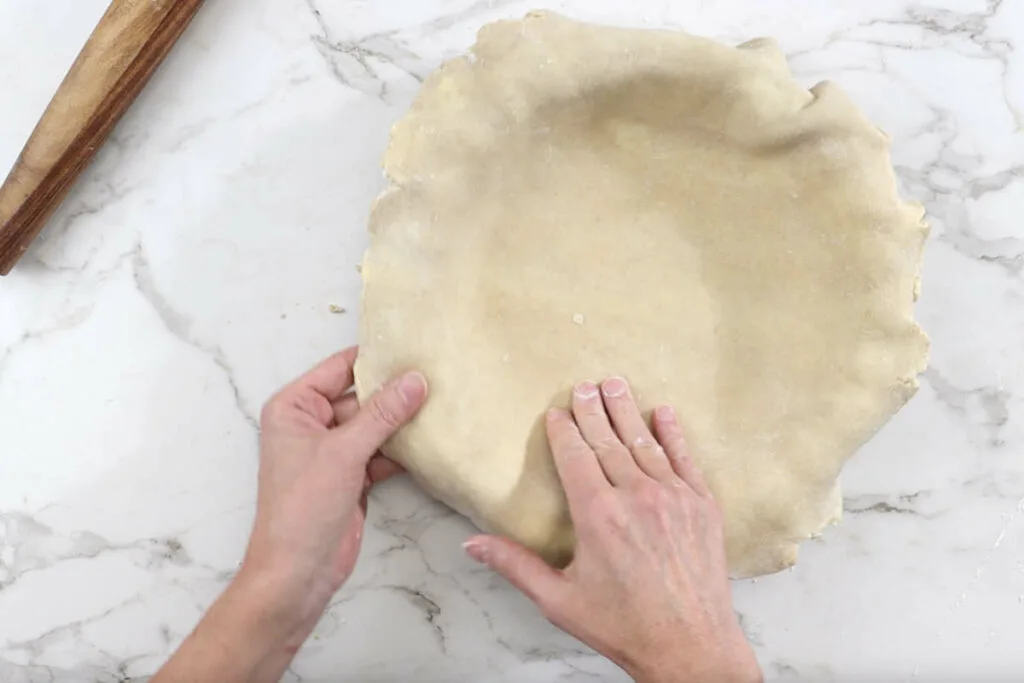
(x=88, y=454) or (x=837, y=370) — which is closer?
(x=837, y=370)

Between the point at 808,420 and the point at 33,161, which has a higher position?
the point at 33,161

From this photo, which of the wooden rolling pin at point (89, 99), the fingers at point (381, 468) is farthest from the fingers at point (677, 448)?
the wooden rolling pin at point (89, 99)

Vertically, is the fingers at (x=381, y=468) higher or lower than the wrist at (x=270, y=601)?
higher

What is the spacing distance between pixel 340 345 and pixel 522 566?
0.35m

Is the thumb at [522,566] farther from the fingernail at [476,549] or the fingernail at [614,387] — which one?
the fingernail at [614,387]

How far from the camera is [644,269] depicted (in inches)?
34.2

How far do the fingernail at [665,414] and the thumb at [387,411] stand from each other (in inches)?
9.7

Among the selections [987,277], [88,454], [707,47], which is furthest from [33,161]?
[987,277]

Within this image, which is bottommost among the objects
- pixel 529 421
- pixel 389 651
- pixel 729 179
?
pixel 389 651

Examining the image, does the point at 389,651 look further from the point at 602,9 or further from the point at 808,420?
the point at 602,9

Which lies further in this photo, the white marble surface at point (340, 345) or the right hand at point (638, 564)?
the white marble surface at point (340, 345)

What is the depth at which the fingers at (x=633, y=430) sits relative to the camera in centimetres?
81

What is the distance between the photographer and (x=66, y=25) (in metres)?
0.97

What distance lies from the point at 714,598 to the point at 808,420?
202 millimetres
